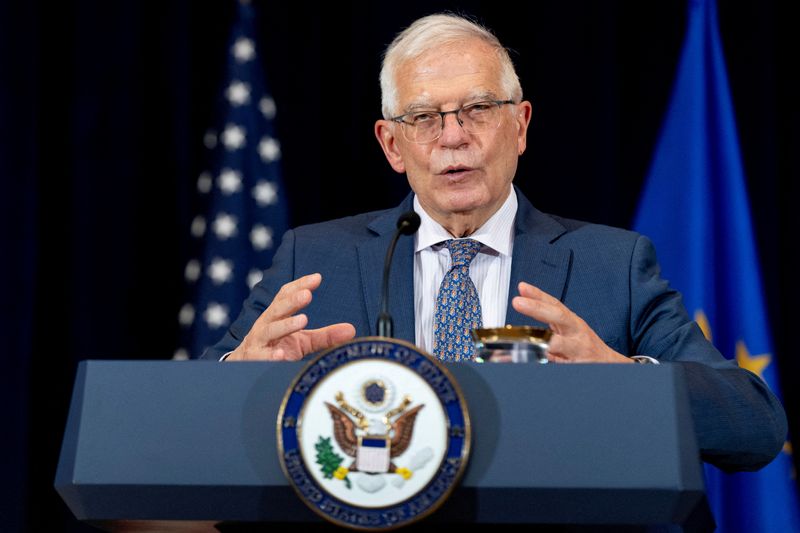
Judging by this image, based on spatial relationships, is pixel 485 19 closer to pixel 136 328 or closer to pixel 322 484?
pixel 136 328

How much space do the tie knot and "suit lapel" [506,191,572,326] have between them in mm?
99

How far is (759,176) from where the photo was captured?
3531 mm

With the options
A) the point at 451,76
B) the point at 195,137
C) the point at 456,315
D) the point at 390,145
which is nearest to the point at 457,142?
the point at 451,76

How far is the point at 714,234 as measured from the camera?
3453mm

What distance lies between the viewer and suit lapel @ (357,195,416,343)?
2314mm

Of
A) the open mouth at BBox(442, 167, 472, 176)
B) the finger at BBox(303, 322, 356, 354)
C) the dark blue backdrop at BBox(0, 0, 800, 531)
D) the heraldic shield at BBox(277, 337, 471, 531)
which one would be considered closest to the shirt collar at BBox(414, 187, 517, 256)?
the open mouth at BBox(442, 167, 472, 176)

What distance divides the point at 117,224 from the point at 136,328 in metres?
0.37

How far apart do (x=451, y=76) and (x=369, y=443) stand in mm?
1454

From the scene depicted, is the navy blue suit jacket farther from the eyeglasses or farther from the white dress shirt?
the eyeglasses

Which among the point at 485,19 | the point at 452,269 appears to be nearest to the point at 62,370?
the point at 452,269

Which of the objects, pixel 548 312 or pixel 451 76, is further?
pixel 451 76

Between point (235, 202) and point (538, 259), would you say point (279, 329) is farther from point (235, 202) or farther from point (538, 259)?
point (235, 202)


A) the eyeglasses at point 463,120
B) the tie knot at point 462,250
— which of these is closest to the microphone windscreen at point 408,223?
the tie knot at point 462,250

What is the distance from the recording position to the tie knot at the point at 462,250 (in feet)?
7.89
